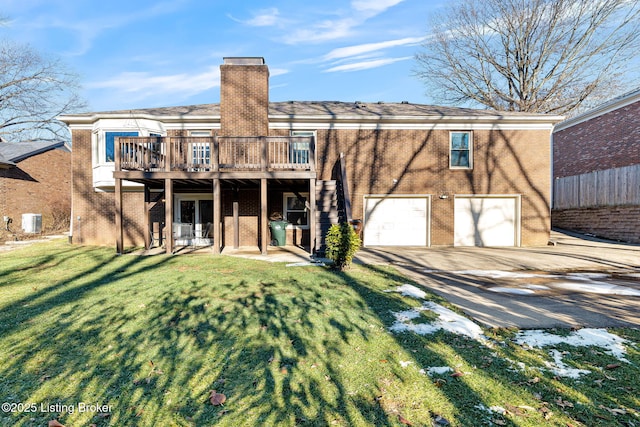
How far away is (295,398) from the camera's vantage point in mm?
2891

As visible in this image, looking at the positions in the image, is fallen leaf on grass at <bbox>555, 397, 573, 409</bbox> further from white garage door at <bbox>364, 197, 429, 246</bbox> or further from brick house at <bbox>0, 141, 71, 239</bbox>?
brick house at <bbox>0, 141, 71, 239</bbox>

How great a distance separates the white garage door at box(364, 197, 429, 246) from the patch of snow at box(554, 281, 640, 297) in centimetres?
637

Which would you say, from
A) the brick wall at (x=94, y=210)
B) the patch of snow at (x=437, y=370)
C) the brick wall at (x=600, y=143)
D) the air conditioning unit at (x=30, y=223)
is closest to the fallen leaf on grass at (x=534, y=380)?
the patch of snow at (x=437, y=370)

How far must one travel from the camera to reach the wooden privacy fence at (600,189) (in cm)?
1359

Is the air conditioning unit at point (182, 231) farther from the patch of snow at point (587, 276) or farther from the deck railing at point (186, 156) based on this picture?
the patch of snow at point (587, 276)

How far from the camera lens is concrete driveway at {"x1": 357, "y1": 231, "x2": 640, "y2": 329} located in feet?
15.9

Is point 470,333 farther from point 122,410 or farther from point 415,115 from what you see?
point 415,115

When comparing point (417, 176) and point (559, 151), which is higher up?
point (559, 151)

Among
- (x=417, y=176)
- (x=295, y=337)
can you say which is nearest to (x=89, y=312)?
(x=295, y=337)

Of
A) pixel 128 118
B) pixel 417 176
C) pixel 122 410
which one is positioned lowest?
pixel 122 410

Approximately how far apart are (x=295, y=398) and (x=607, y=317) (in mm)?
4932

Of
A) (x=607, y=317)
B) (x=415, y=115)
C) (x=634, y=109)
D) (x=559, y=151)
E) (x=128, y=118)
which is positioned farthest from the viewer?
(x=559, y=151)

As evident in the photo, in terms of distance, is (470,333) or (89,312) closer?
(470,333)

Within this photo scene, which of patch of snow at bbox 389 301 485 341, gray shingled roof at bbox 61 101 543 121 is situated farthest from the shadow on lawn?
gray shingled roof at bbox 61 101 543 121
